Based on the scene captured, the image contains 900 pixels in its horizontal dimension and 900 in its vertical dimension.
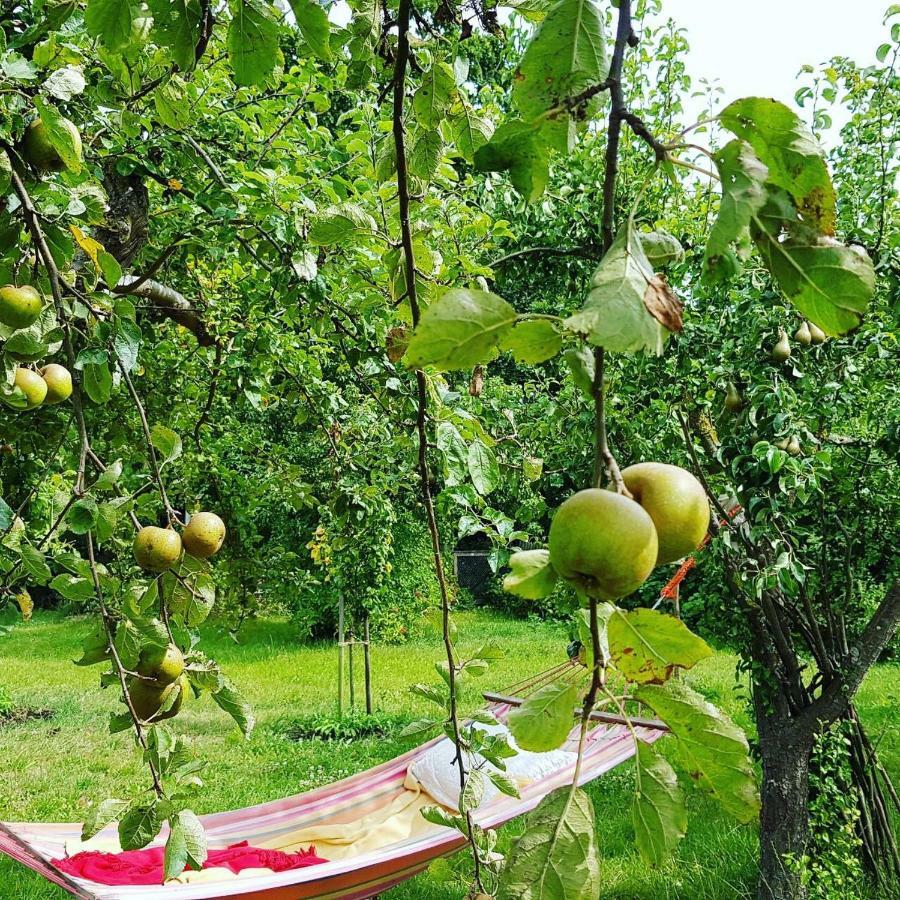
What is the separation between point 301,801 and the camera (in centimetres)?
328

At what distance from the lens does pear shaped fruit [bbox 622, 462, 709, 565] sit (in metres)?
0.43

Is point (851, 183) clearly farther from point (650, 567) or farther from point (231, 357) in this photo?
point (650, 567)

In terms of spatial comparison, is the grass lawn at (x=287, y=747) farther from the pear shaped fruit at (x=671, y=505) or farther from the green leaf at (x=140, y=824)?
the pear shaped fruit at (x=671, y=505)

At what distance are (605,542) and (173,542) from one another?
0.77 meters

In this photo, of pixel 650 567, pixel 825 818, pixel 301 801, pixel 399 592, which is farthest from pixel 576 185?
pixel 399 592

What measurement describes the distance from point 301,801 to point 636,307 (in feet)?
11.0

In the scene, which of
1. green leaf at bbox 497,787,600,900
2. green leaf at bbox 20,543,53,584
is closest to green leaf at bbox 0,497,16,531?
green leaf at bbox 20,543,53,584

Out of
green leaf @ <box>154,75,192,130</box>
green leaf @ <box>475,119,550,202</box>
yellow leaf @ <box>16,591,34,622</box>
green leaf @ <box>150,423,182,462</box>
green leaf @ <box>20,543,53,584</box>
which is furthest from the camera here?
yellow leaf @ <box>16,591,34,622</box>

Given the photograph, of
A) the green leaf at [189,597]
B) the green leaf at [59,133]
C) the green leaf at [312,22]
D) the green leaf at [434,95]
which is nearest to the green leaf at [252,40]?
the green leaf at [312,22]

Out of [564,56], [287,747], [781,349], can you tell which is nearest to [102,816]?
[564,56]

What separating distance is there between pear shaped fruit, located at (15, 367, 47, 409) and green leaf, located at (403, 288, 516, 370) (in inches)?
33.6

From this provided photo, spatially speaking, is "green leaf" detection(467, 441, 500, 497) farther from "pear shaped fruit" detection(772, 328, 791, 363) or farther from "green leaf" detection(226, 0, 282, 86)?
"pear shaped fruit" detection(772, 328, 791, 363)

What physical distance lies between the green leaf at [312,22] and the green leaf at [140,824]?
2.39ft

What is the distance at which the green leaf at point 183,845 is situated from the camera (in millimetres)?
812
